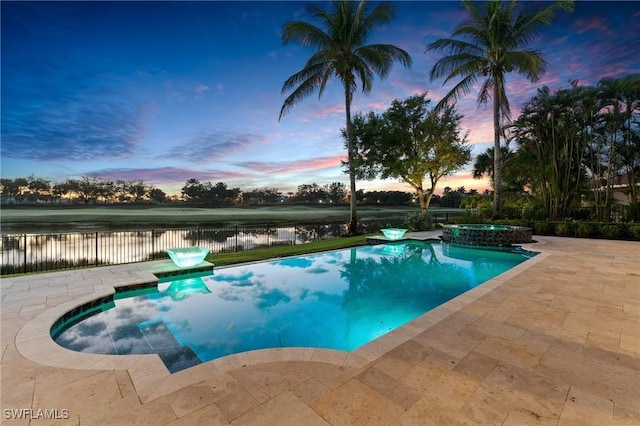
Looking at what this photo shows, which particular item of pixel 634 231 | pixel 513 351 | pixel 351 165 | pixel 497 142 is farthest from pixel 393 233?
pixel 634 231

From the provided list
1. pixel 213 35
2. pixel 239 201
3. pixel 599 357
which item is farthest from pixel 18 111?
pixel 239 201

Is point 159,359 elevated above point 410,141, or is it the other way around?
point 410,141

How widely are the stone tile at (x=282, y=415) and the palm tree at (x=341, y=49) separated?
11.9 meters

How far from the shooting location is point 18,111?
12.2 meters

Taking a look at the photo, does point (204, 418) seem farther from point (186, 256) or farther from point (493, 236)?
point (493, 236)

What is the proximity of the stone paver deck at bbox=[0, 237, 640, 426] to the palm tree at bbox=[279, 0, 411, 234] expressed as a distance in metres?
10.7

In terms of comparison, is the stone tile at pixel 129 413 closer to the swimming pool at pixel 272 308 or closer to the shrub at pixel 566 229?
the swimming pool at pixel 272 308

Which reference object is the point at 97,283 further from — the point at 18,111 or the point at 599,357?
the point at 18,111

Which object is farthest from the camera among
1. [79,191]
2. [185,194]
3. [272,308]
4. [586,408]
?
[185,194]

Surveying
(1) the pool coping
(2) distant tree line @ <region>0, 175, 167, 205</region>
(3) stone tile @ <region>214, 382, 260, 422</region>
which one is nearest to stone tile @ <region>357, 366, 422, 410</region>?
(1) the pool coping

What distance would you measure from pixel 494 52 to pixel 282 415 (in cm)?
1710

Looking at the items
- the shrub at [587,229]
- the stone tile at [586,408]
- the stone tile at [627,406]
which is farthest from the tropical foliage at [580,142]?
the stone tile at [586,408]

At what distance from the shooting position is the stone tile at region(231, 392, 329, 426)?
1843 mm

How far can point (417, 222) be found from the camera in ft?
52.5
